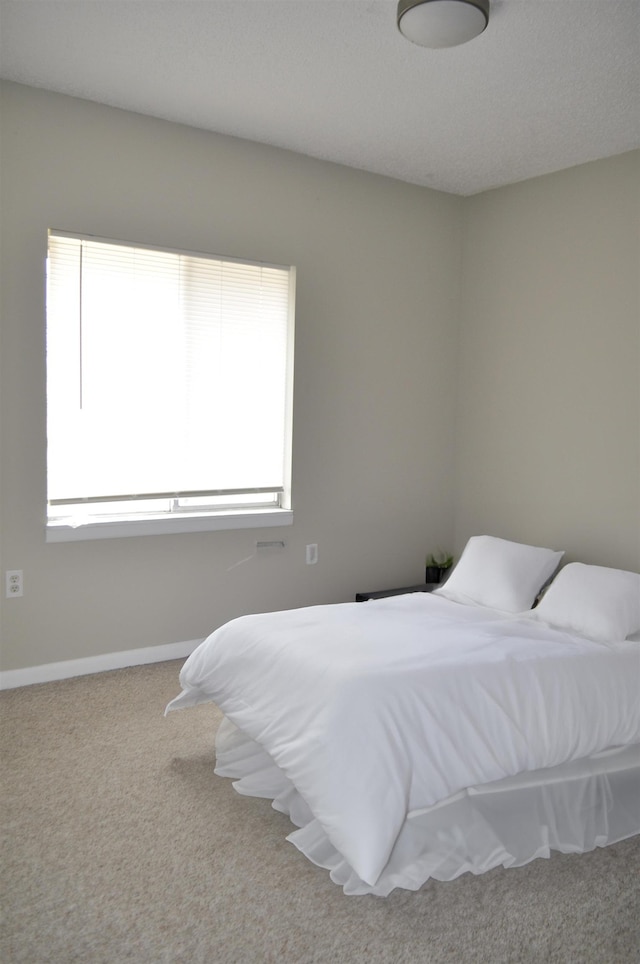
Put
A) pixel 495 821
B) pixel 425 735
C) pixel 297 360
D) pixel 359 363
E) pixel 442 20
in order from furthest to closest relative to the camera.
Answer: pixel 359 363
pixel 297 360
pixel 442 20
pixel 495 821
pixel 425 735

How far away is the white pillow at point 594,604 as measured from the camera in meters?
3.26

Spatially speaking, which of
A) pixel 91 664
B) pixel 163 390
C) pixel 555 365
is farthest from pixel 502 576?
pixel 91 664

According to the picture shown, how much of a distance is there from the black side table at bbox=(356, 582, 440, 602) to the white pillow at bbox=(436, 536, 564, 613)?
0.59 metres

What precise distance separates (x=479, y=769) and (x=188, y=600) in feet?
7.18

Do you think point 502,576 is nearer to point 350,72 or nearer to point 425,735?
point 425,735

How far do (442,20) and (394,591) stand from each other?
305 cm

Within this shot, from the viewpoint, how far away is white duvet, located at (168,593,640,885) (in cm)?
228

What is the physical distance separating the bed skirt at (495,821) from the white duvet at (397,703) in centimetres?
A: 10

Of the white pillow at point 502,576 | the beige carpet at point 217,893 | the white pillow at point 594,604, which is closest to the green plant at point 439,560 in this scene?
the white pillow at point 502,576

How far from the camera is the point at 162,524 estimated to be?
4031 millimetres

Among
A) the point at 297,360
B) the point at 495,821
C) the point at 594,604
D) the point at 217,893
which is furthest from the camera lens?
the point at 297,360

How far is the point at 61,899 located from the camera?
2.18 meters

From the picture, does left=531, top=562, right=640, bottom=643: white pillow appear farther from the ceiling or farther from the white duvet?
the ceiling

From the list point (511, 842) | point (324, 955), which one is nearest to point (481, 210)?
point (511, 842)
